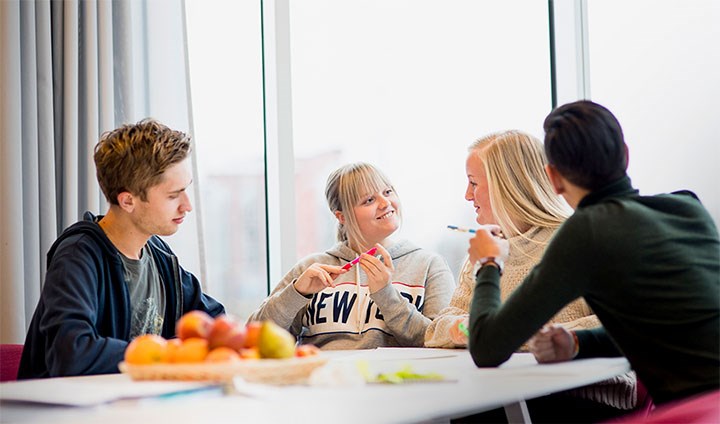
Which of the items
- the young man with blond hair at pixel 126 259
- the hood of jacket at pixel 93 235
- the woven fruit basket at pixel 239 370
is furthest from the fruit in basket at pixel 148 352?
the hood of jacket at pixel 93 235

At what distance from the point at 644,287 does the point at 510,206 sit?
31.4 inches

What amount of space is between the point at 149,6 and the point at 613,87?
1670mm

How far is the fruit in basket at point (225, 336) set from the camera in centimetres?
131

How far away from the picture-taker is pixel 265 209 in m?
3.21

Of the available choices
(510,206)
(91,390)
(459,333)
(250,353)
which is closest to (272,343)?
(250,353)

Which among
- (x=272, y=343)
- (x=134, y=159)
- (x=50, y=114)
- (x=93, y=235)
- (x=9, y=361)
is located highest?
(x=50, y=114)

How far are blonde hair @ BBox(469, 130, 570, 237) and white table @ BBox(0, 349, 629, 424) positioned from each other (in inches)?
25.8

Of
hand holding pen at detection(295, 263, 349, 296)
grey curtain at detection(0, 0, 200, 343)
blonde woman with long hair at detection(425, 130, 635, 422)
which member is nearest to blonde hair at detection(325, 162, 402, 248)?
hand holding pen at detection(295, 263, 349, 296)

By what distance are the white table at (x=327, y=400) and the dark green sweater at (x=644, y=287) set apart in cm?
10

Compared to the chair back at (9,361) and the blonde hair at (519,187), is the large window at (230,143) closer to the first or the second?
the chair back at (9,361)

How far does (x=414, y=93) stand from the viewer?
3.09m

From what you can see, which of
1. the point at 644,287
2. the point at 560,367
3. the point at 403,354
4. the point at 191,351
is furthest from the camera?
the point at 403,354

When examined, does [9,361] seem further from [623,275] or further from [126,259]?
[623,275]

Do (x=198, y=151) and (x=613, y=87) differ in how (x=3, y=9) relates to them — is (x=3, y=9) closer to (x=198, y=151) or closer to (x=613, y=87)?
(x=198, y=151)
